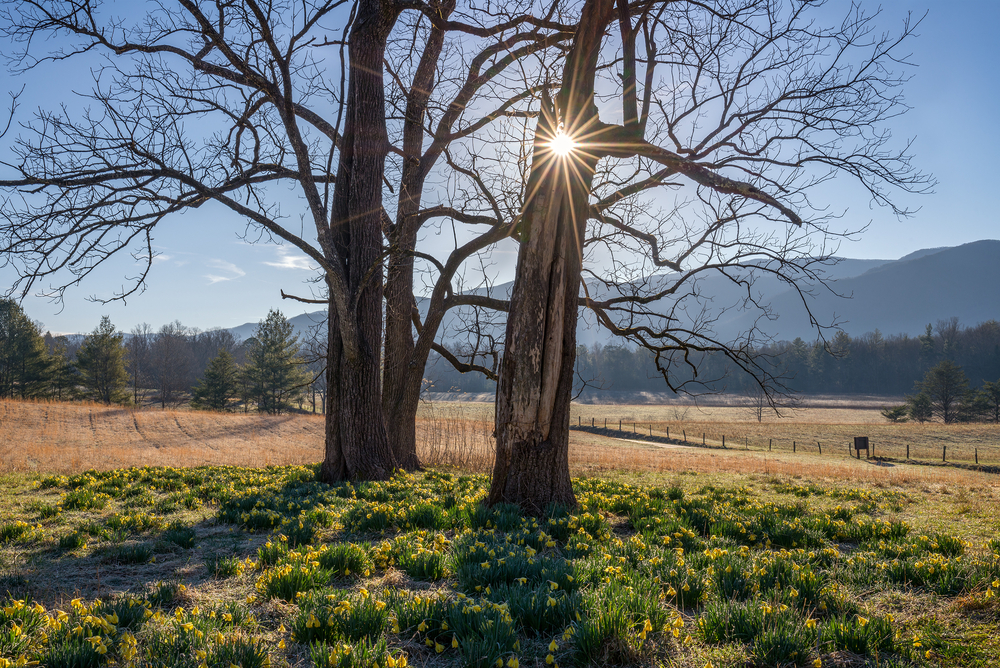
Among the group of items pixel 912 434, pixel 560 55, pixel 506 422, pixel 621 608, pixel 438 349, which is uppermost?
pixel 560 55

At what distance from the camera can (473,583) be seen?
357 cm

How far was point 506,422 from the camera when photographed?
251 inches

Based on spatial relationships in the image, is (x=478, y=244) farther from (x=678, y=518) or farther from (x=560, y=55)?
(x=678, y=518)

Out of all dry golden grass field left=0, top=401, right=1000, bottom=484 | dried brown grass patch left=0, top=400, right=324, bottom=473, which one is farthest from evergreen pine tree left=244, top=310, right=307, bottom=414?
dried brown grass patch left=0, top=400, right=324, bottom=473

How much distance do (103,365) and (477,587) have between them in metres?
63.4

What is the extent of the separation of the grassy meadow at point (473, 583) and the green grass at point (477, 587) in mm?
16

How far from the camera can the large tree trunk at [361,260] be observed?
9.19m

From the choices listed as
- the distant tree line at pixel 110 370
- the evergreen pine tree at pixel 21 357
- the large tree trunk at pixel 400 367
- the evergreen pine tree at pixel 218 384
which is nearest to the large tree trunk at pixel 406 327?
the large tree trunk at pixel 400 367

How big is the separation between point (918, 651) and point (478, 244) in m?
9.68

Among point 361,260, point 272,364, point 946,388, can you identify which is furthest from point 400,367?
point 946,388

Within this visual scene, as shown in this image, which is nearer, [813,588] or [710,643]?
[710,643]

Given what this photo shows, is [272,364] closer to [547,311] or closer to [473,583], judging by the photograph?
[547,311]

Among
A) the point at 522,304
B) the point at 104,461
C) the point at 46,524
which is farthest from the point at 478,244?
the point at 104,461

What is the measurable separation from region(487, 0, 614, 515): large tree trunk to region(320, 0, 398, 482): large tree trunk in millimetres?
3579
